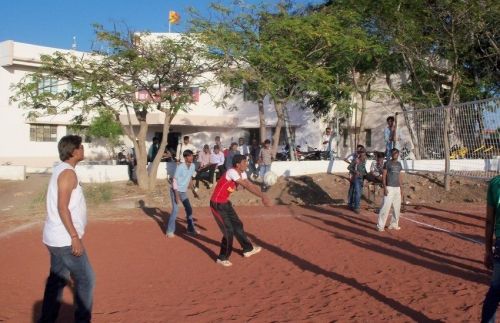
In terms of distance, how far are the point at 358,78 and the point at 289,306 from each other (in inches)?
809

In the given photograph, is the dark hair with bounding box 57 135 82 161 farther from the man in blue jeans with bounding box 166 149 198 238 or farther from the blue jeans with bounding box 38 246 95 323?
the man in blue jeans with bounding box 166 149 198 238

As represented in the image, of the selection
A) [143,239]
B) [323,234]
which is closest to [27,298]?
[143,239]

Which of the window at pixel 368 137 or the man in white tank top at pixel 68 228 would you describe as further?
the window at pixel 368 137

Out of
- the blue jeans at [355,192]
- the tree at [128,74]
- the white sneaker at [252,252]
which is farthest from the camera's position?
the tree at [128,74]

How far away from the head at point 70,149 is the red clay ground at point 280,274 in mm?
2093

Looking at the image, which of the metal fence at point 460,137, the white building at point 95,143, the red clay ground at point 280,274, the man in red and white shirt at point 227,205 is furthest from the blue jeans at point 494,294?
the white building at point 95,143

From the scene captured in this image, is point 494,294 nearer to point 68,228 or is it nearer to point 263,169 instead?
point 68,228

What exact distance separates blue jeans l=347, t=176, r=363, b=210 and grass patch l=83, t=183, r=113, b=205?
7.42m

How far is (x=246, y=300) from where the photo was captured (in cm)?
640

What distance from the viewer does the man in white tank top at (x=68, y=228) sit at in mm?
4457

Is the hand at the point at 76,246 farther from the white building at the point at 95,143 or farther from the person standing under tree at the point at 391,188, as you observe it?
the white building at the point at 95,143

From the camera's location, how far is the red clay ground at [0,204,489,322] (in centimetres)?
594

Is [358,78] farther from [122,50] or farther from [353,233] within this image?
[353,233]

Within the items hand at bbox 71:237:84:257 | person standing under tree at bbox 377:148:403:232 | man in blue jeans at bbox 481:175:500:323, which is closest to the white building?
person standing under tree at bbox 377:148:403:232
